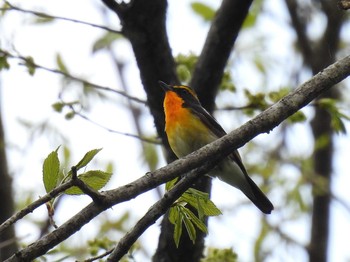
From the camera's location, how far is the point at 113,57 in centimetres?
887

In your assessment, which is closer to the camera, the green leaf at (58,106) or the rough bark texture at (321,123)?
the green leaf at (58,106)

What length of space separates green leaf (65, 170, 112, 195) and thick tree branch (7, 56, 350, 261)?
12cm

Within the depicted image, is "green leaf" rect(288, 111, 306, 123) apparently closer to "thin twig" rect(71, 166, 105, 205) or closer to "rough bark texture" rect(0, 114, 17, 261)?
"rough bark texture" rect(0, 114, 17, 261)

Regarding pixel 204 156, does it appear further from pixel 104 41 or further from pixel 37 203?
pixel 104 41

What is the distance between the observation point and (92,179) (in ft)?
9.49

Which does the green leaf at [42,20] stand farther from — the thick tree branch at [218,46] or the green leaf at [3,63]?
the thick tree branch at [218,46]

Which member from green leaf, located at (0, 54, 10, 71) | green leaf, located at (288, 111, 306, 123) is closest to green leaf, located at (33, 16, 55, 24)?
green leaf, located at (0, 54, 10, 71)

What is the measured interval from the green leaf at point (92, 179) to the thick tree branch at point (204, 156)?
0.12 meters

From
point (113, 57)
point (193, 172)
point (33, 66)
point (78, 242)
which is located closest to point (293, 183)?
point (78, 242)

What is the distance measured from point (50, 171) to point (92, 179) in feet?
0.60

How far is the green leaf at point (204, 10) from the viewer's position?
265 inches

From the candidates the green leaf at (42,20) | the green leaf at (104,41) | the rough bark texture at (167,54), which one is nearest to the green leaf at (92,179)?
the rough bark texture at (167,54)

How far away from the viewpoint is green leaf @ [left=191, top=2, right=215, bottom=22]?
674 cm

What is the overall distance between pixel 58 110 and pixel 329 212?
3.09 metres
